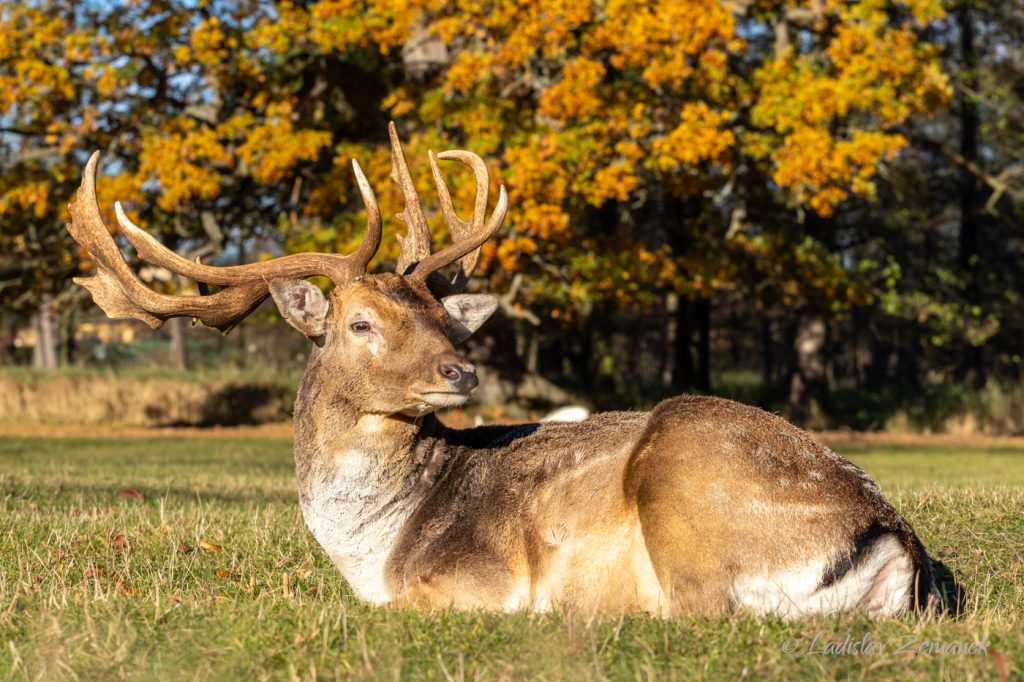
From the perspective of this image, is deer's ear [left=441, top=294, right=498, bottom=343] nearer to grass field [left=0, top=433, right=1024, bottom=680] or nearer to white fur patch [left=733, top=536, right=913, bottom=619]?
grass field [left=0, top=433, right=1024, bottom=680]

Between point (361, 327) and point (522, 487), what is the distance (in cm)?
120

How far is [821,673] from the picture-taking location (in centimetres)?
435

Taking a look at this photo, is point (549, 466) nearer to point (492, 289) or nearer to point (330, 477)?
point (330, 477)

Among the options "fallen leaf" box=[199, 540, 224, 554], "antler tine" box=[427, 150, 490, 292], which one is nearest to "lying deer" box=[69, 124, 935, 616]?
"antler tine" box=[427, 150, 490, 292]

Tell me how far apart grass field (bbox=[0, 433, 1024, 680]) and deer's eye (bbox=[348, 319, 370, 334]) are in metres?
1.40

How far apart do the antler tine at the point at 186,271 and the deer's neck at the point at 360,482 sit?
86 centimetres

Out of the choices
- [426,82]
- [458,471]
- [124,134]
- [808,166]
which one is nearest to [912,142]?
[808,166]

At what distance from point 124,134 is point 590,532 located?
19.1 metres

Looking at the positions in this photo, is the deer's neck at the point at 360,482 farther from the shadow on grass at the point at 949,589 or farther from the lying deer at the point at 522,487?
the shadow on grass at the point at 949,589

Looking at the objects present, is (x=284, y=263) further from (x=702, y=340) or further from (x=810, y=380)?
(x=702, y=340)

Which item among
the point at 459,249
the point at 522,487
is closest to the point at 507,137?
the point at 459,249

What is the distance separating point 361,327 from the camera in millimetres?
6395

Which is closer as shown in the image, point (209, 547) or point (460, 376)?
point (460, 376)

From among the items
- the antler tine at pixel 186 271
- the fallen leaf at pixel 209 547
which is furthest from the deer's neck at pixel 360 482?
the fallen leaf at pixel 209 547
